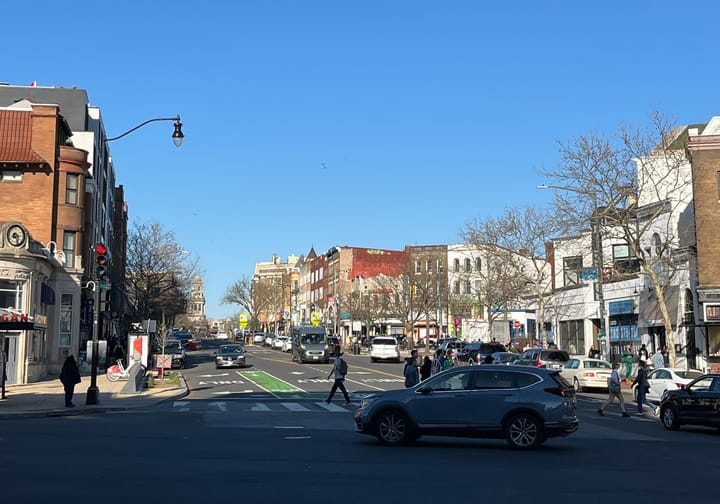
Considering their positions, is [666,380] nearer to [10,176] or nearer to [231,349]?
[231,349]

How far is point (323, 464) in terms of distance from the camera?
13.1 meters

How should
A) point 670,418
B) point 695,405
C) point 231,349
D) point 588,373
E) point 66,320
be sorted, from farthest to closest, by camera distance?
1. point 231,349
2. point 66,320
3. point 588,373
4. point 670,418
5. point 695,405

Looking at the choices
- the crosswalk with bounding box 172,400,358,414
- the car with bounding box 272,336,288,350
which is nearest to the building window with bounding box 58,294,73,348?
the crosswalk with bounding box 172,400,358,414

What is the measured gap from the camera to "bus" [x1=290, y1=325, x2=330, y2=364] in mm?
56562

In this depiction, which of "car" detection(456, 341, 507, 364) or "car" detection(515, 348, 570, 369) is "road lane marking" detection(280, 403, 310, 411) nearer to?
"car" detection(515, 348, 570, 369)

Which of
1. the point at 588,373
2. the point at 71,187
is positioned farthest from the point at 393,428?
the point at 71,187

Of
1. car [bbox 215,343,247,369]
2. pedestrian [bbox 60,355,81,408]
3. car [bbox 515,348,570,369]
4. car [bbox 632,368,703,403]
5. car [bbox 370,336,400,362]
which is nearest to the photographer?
pedestrian [bbox 60,355,81,408]

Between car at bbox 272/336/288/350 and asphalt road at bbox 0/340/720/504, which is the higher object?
car at bbox 272/336/288/350

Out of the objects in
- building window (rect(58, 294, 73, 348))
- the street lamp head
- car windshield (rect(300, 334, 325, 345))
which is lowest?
car windshield (rect(300, 334, 325, 345))

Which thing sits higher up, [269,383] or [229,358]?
[229,358]

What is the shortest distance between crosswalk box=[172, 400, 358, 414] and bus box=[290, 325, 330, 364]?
28.1m

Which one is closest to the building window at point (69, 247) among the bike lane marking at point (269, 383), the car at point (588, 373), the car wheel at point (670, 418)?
the bike lane marking at point (269, 383)

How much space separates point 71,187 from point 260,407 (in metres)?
25.1

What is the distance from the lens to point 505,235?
57.2 meters
